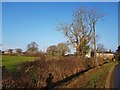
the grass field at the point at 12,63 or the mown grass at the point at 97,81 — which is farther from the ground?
the grass field at the point at 12,63

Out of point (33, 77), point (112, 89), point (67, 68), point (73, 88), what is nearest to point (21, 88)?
point (33, 77)

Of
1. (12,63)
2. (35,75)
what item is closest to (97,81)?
(35,75)

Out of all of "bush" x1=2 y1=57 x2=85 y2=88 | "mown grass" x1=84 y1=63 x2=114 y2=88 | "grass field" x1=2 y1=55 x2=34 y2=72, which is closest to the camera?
"bush" x1=2 y1=57 x2=85 y2=88

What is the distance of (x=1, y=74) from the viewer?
541 inches

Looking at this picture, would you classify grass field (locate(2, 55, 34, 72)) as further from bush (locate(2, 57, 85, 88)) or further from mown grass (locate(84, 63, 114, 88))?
mown grass (locate(84, 63, 114, 88))

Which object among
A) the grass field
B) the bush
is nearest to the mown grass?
the bush

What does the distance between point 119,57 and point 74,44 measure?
1236 inches

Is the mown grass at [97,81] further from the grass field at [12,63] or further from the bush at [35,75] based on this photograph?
the grass field at [12,63]

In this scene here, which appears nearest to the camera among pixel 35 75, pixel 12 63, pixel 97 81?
pixel 35 75

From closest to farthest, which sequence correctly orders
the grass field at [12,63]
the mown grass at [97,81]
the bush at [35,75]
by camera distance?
the bush at [35,75], the mown grass at [97,81], the grass field at [12,63]

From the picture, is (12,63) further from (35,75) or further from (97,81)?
(35,75)

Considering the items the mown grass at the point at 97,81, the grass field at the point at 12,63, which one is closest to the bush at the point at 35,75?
the mown grass at the point at 97,81

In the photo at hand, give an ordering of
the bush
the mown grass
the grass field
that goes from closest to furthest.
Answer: the bush, the mown grass, the grass field

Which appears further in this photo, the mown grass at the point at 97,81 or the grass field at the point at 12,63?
the grass field at the point at 12,63
